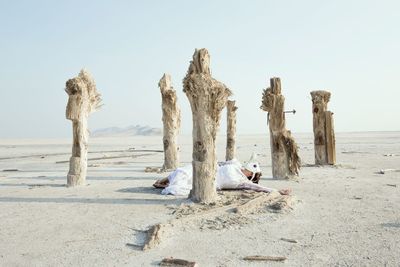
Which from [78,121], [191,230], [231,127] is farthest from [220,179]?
[231,127]

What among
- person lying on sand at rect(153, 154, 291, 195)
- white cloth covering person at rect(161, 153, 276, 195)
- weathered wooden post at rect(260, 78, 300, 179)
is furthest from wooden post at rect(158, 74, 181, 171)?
white cloth covering person at rect(161, 153, 276, 195)

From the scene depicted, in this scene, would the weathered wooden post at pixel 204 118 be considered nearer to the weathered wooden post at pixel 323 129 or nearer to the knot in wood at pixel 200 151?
the knot in wood at pixel 200 151

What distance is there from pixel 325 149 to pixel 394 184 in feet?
19.2

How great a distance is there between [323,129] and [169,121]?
21.2 feet

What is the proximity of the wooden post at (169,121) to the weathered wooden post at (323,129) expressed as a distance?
5.91 meters

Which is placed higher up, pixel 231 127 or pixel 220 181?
pixel 231 127

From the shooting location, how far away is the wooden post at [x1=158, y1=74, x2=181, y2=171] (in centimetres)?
1616

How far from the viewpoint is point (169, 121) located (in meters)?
16.2

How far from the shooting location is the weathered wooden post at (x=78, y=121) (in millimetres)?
Result: 11742

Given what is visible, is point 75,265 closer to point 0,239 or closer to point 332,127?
point 0,239

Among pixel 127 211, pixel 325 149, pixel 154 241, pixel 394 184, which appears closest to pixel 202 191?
pixel 127 211

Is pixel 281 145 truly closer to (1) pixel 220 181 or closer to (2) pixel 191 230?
(1) pixel 220 181

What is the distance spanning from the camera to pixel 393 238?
19.4 feet

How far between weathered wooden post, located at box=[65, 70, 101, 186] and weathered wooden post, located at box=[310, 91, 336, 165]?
9.66 m
